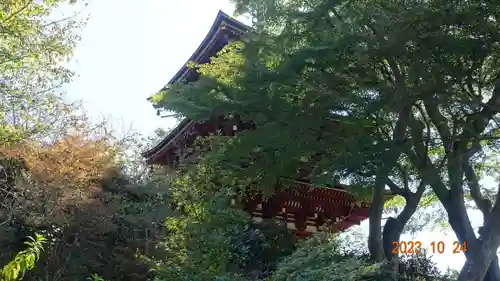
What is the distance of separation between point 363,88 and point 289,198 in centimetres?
396

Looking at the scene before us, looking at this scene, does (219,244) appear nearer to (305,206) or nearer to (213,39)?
(305,206)

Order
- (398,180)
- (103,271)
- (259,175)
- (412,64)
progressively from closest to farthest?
(412,64), (259,175), (398,180), (103,271)

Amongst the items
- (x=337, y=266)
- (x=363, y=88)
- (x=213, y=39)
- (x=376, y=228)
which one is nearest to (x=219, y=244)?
(x=337, y=266)

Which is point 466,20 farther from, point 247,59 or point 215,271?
point 215,271

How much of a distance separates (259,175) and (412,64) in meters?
3.05

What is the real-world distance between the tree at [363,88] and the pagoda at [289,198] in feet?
8.66

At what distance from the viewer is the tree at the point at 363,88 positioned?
5.36 m

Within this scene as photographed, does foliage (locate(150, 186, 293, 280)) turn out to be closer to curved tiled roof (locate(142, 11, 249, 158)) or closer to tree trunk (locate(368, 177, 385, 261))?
tree trunk (locate(368, 177, 385, 261))

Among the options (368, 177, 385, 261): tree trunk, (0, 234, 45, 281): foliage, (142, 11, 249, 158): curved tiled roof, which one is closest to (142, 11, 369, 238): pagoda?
(142, 11, 249, 158): curved tiled roof

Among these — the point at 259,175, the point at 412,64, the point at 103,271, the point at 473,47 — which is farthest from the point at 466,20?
the point at 103,271

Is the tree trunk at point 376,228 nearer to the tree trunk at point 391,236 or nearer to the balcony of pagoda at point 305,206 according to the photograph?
the tree trunk at point 391,236

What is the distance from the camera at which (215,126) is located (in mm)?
10258

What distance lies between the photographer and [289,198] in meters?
9.73
